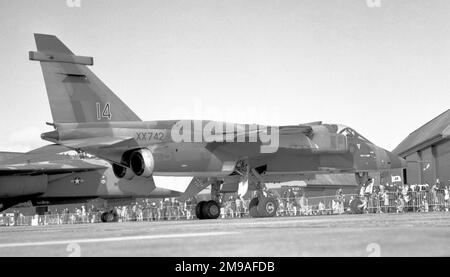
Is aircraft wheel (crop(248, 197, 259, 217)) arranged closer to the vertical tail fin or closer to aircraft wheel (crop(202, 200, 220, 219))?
aircraft wheel (crop(202, 200, 220, 219))

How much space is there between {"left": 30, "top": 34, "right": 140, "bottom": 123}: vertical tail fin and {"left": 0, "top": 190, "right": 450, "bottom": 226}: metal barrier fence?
9.31 metres

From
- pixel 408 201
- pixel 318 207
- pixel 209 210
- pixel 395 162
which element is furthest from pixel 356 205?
pixel 318 207

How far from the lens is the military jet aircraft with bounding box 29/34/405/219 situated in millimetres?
16219

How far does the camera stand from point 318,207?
3011 centimetres

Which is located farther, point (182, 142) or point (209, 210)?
point (209, 210)

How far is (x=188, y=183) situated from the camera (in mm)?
18844

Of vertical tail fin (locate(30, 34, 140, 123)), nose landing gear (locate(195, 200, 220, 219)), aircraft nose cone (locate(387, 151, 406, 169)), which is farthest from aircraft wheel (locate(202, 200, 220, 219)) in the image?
aircraft nose cone (locate(387, 151, 406, 169))

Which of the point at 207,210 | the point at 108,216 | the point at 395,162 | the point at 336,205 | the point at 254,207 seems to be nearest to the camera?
the point at 254,207

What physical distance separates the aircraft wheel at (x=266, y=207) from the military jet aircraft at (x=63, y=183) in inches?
435

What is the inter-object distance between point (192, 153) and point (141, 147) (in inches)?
59.2

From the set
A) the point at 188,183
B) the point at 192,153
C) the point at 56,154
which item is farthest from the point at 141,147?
the point at 56,154

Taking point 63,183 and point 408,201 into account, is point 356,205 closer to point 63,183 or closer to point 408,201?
point 408,201

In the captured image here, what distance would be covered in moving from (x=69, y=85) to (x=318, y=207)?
56.5ft
